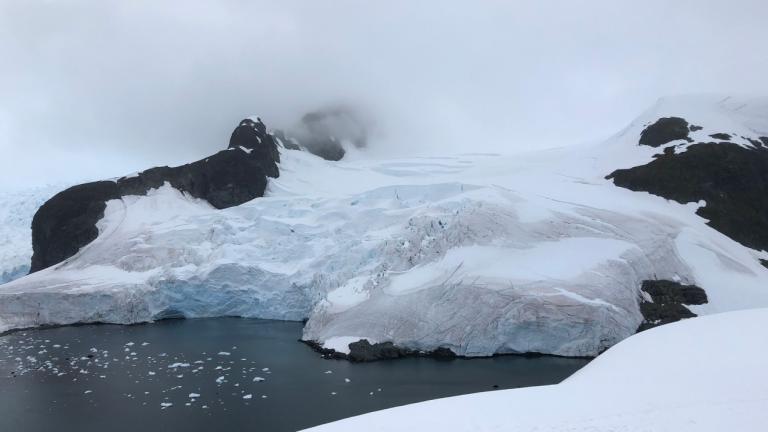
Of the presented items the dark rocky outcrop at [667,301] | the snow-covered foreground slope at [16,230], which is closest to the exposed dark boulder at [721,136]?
the dark rocky outcrop at [667,301]

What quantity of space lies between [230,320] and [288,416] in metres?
24.3

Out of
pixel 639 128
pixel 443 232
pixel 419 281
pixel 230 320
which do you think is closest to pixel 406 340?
pixel 419 281

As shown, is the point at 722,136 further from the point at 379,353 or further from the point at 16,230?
the point at 16,230

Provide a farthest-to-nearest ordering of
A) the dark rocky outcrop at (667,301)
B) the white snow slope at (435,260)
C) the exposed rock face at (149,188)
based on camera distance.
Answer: the exposed rock face at (149,188) < the dark rocky outcrop at (667,301) < the white snow slope at (435,260)

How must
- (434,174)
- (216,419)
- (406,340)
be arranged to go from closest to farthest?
1. (216,419)
2. (406,340)
3. (434,174)

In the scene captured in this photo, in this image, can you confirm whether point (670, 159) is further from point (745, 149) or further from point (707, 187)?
point (745, 149)

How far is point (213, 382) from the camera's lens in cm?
2389

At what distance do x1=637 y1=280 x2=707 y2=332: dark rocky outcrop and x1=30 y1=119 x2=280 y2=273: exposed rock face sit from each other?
142 feet

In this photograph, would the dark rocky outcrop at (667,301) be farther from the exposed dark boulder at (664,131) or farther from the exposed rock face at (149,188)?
the exposed rock face at (149,188)

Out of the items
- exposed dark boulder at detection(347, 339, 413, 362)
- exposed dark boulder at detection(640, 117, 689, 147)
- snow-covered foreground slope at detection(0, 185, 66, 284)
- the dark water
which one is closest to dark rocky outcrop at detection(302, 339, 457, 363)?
exposed dark boulder at detection(347, 339, 413, 362)

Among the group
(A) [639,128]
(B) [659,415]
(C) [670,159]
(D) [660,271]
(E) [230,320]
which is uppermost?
(A) [639,128]

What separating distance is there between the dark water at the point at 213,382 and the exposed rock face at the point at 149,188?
20.6m

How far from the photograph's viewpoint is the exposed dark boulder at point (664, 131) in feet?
170

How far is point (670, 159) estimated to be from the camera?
47.5 m
